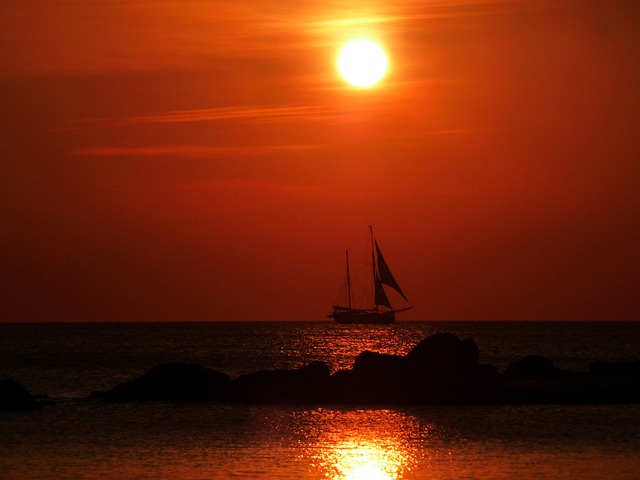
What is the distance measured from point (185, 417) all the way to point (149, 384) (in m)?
10.2

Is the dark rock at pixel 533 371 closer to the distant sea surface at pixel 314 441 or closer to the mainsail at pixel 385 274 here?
the distant sea surface at pixel 314 441

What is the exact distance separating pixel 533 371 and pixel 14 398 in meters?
31.2

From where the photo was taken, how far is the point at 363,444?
43.7m

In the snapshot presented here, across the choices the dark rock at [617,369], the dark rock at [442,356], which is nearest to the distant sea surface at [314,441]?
the dark rock at [442,356]

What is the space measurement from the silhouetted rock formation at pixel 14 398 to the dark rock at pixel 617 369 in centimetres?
3539

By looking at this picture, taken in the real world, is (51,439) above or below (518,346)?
below

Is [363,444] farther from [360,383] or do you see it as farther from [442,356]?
[442,356]

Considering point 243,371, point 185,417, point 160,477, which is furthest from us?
point 243,371

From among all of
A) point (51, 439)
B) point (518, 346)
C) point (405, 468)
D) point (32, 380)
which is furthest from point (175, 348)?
point (405, 468)

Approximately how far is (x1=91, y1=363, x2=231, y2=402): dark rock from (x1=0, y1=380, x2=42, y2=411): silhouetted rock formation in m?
6.58

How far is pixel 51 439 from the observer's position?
44250mm

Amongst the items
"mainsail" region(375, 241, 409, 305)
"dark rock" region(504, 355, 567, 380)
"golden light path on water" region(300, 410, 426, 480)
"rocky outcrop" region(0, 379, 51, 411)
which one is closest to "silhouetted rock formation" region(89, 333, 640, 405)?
"dark rock" region(504, 355, 567, 380)

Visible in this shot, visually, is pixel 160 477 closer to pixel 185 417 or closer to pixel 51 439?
pixel 51 439

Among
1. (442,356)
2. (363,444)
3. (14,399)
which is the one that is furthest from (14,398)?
(442,356)
